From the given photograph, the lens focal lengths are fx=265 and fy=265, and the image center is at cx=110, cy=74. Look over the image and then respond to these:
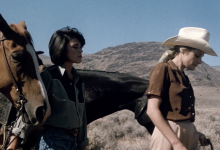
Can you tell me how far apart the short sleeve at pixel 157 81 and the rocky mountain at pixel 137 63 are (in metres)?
44.0

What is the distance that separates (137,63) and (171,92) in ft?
191

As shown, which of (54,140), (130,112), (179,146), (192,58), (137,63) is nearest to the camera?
(179,146)

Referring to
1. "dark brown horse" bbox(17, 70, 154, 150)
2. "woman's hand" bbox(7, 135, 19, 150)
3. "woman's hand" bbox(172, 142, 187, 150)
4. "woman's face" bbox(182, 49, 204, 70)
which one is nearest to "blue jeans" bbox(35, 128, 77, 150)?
"woman's hand" bbox(7, 135, 19, 150)

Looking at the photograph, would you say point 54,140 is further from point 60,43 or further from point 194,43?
point 194,43

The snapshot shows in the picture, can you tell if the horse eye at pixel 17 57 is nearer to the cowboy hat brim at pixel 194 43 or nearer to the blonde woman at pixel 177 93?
the blonde woman at pixel 177 93

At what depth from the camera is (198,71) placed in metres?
55.7

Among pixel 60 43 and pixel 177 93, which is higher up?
pixel 60 43

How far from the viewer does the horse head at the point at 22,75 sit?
224 centimetres

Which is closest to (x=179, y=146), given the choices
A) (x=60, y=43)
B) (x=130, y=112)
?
(x=60, y=43)

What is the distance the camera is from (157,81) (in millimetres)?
2248

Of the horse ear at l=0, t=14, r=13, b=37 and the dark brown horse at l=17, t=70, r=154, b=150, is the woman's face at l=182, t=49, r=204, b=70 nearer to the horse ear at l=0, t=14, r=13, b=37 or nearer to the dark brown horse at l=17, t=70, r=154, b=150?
the horse ear at l=0, t=14, r=13, b=37

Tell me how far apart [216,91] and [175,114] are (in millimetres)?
37952

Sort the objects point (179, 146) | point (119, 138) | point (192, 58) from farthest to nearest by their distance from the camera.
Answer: point (119, 138) → point (192, 58) → point (179, 146)

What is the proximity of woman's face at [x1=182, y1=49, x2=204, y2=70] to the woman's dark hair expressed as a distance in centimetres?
103
